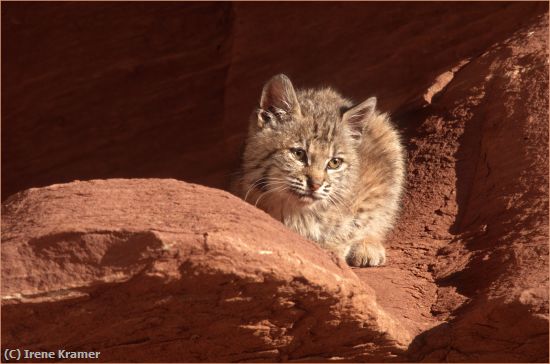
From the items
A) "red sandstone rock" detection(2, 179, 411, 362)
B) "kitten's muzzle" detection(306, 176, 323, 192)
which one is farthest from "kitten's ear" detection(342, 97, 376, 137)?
"red sandstone rock" detection(2, 179, 411, 362)

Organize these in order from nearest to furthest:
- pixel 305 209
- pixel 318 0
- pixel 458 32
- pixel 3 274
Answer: pixel 3 274
pixel 305 209
pixel 458 32
pixel 318 0

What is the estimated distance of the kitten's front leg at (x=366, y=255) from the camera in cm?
662

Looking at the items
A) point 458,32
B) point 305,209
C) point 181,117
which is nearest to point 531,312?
point 305,209

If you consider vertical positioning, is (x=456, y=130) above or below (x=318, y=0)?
below

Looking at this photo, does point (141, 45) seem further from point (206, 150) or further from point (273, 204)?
point (273, 204)

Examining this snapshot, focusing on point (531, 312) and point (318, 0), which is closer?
point (531, 312)

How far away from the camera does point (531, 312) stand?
15.5 ft

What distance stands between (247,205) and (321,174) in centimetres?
183

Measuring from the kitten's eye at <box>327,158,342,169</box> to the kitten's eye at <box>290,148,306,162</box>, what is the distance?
214 millimetres

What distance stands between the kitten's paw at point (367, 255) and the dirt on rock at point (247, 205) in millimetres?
128

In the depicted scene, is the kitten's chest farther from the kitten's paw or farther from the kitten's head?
the kitten's paw

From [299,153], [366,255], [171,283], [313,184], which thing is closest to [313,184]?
[313,184]

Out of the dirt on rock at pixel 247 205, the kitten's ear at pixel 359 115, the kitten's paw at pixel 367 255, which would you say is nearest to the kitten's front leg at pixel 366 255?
the kitten's paw at pixel 367 255

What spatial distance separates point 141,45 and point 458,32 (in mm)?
3548
